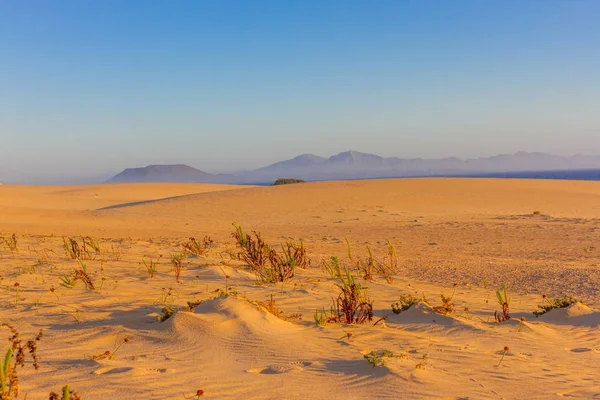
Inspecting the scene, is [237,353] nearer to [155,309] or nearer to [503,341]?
[155,309]

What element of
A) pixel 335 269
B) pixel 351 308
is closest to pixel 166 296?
pixel 351 308

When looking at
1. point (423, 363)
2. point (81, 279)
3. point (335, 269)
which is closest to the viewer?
point (423, 363)

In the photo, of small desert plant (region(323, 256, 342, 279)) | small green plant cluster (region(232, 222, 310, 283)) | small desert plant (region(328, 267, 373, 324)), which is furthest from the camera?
small green plant cluster (region(232, 222, 310, 283))

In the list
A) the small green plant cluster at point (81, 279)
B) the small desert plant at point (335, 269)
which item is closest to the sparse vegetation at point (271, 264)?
the small desert plant at point (335, 269)

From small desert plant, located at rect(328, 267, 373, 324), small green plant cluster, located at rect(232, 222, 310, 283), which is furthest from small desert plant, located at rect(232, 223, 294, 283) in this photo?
small desert plant, located at rect(328, 267, 373, 324)

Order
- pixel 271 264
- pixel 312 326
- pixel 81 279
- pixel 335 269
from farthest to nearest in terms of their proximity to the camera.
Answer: pixel 335 269 → pixel 271 264 → pixel 81 279 → pixel 312 326

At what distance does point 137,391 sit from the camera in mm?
3379

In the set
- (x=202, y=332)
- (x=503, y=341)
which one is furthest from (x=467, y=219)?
(x=202, y=332)

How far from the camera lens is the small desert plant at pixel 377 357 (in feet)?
12.5

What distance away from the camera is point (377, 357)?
3941mm

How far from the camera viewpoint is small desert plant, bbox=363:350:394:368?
382 cm

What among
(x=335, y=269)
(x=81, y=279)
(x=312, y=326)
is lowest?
(x=335, y=269)

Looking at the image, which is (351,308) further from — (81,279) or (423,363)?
(81,279)

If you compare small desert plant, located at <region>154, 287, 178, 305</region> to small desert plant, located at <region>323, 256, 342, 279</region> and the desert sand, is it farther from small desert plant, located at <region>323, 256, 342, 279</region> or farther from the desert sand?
small desert plant, located at <region>323, 256, 342, 279</region>
